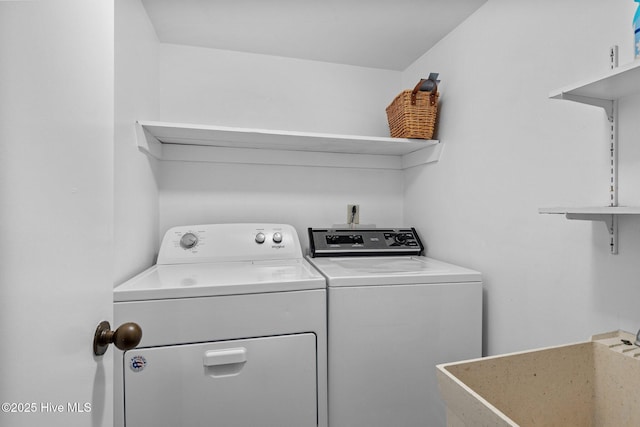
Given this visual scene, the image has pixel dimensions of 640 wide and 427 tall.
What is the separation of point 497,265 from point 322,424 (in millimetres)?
1014

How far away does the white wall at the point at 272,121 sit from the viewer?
189cm

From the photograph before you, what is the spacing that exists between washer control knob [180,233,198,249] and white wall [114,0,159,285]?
0.17 meters

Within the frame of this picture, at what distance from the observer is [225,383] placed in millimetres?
1131

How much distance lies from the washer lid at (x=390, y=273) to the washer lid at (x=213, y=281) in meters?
0.09

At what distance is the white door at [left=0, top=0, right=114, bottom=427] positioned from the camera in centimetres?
37

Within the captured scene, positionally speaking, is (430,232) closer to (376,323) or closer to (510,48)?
(376,323)

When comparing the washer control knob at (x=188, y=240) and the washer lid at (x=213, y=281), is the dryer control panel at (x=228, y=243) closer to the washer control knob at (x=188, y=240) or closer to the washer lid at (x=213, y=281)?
the washer control knob at (x=188, y=240)

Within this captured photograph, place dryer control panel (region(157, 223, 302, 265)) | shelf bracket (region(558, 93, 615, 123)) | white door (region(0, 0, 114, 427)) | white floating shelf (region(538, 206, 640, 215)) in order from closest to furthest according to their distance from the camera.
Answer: white door (region(0, 0, 114, 427)) < white floating shelf (region(538, 206, 640, 215)) < shelf bracket (region(558, 93, 615, 123)) < dryer control panel (region(157, 223, 302, 265))

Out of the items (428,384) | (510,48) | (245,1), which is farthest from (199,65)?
(428,384)

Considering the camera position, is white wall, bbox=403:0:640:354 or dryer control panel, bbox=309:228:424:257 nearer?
white wall, bbox=403:0:640:354

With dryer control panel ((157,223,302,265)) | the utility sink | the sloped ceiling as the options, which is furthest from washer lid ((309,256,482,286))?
the sloped ceiling

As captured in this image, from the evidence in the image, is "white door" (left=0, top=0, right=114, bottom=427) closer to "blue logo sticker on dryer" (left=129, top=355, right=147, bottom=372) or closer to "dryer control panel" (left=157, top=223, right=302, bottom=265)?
"blue logo sticker on dryer" (left=129, top=355, right=147, bottom=372)

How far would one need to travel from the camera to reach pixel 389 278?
1285 millimetres

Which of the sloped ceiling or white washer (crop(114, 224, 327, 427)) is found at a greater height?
the sloped ceiling
